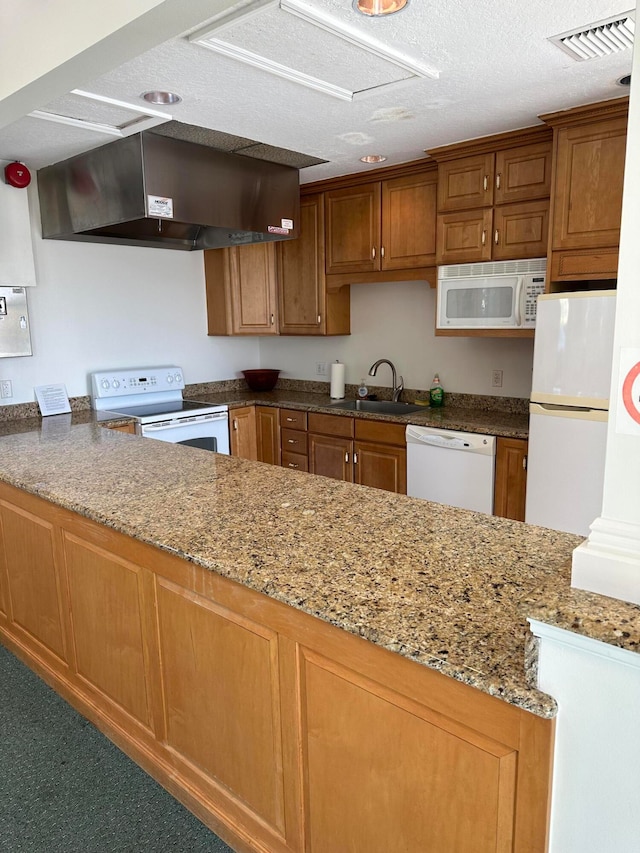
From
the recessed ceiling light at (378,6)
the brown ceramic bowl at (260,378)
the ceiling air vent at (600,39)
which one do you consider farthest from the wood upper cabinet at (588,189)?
the brown ceramic bowl at (260,378)

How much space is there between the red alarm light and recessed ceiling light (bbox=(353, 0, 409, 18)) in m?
2.43

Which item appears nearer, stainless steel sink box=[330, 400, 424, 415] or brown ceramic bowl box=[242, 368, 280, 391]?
stainless steel sink box=[330, 400, 424, 415]

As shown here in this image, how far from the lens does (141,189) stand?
2.90 meters

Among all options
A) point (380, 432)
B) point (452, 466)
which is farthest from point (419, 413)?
point (452, 466)

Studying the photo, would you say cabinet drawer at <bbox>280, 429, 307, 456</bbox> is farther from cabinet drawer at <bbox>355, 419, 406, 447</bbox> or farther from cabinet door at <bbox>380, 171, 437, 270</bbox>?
cabinet door at <bbox>380, 171, 437, 270</bbox>

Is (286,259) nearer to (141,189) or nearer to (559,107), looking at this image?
(141,189)

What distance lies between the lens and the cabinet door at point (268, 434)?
4430mm

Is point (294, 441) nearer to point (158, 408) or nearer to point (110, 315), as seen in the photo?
point (158, 408)

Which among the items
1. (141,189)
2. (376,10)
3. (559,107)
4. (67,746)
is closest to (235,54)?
(376,10)

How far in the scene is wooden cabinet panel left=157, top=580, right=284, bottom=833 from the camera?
4.73ft

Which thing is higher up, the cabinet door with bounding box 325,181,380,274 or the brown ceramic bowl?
the cabinet door with bounding box 325,181,380,274

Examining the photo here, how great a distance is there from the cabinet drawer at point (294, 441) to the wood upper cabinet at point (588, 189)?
6.60 feet

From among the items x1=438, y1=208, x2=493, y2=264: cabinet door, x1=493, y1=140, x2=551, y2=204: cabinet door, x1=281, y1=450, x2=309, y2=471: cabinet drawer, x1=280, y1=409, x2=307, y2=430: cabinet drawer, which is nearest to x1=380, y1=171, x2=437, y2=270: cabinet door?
x1=438, y1=208, x2=493, y2=264: cabinet door

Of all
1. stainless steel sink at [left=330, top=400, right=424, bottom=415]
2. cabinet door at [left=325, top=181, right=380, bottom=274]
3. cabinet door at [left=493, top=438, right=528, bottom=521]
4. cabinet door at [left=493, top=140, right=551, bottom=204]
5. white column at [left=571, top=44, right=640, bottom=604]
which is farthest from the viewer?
stainless steel sink at [left=330, top=400, right=424, bottom=415]
